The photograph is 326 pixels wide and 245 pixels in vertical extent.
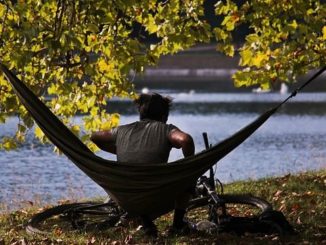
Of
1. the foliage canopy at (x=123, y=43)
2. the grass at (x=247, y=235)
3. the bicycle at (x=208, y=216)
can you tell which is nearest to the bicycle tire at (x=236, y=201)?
the bicycle at (x=208, y=216)

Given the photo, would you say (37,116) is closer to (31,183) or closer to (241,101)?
(31,183)

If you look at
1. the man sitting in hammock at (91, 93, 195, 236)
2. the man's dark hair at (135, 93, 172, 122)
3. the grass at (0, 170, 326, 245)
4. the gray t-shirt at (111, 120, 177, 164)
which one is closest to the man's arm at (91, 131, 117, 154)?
the man sitting in hammock at (91, 93, 195, 236)

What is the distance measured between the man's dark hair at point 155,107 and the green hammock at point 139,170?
1.94 feet

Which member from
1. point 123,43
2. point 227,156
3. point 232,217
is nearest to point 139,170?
point 232,217

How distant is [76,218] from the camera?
24.5 ft

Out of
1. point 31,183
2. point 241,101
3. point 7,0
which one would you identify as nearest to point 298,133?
point 31,183

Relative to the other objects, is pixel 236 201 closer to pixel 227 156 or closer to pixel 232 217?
pixel 232 217

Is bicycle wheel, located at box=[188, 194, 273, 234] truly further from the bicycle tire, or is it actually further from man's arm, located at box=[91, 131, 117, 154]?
man's arm, located at box=[91, 131, 117, 154]

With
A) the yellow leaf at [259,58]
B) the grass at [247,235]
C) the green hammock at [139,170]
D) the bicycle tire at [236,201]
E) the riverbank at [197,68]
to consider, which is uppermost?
the yellow leaf at [259,58]

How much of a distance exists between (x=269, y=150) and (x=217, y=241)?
18.0m

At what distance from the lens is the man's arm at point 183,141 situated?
586 cm

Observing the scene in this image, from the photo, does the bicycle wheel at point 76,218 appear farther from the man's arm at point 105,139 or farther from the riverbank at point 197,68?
the riverbank at point 197,68

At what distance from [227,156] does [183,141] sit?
51.3 feet

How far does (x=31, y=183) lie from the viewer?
55.5ft
